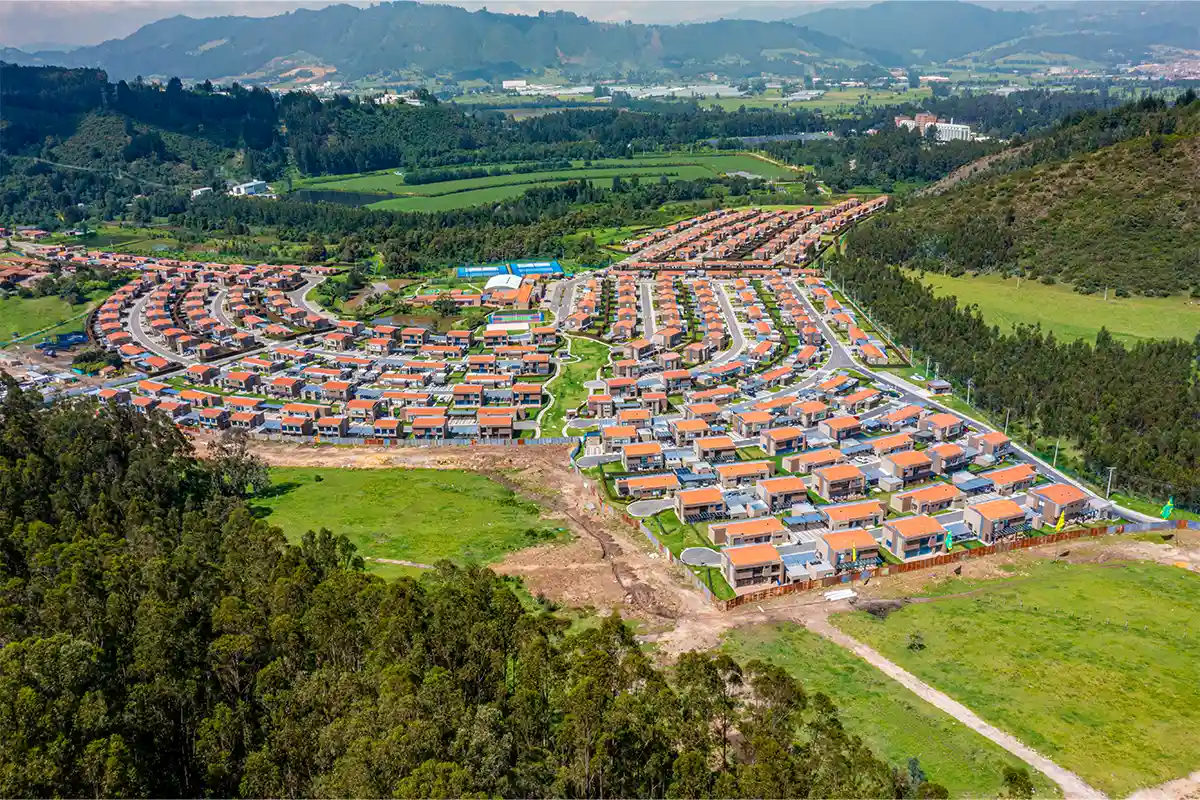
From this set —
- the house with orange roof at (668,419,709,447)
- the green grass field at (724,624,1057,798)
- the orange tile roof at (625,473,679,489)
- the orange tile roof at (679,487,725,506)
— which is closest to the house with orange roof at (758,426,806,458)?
the house with orange roof at (668,419,709,447)

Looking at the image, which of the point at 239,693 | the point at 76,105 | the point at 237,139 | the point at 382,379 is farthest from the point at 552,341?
the point at 76,105

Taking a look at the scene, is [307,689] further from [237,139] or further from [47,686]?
[237,139]

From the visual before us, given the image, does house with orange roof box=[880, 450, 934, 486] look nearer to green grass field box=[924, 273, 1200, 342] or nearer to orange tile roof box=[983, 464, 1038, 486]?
orange tile roof box=[983, 464, 1038, 486]

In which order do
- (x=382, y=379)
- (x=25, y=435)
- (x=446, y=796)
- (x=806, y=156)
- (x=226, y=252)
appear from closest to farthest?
(x=446, y=796), (x=25, y=435), (x=382, y=379), (x=226, y=252), (x=806, y=156)

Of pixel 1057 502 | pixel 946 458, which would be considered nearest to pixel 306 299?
pixel 946 458

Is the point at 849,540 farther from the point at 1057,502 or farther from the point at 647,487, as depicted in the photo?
the point at 1057,502

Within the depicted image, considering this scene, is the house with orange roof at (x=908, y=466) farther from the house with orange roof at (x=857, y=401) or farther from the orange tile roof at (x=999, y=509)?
the house with orange roof at (x=857, y=401)
